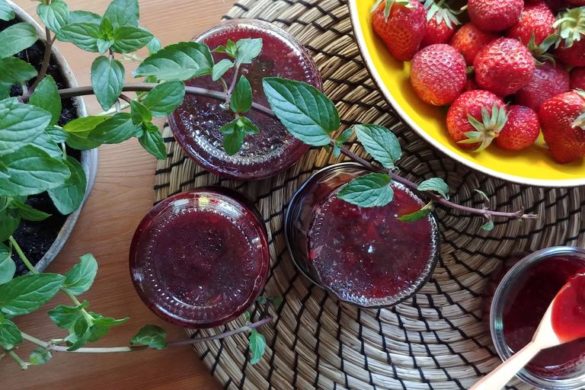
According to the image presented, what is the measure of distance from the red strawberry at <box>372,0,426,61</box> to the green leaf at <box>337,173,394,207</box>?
21 cm

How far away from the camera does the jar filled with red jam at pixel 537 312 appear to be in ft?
3.05

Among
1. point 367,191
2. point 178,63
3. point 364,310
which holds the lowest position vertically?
point 364,310

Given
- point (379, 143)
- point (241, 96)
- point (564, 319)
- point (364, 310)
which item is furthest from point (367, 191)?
point (564, 319)

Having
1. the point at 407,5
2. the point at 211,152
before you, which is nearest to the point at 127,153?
the point at 211,152

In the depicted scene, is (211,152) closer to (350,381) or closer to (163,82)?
(163,82)

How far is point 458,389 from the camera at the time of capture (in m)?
0.96

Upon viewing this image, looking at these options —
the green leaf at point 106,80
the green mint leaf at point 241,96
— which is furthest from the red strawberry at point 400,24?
the green leaf at point 106,80

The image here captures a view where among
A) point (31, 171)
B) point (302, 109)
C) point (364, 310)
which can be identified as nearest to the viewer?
point (31, 171)

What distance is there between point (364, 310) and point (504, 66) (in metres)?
0.36

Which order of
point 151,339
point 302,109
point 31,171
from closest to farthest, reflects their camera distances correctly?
point 31,171 → point 302,109 → point 151,339

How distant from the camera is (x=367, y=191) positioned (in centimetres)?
73

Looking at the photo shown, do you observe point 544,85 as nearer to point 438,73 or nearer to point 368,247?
point 438,73

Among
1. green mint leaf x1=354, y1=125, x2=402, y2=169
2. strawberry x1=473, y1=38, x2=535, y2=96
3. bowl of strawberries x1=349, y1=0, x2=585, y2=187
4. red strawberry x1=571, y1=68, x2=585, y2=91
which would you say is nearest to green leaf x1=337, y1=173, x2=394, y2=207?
green mint leaf x1=354, y1=125, x2=402, y2=169

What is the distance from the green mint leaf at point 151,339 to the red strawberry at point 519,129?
48cm
